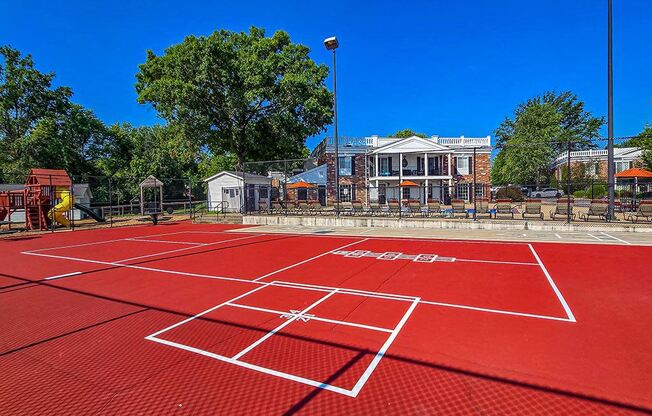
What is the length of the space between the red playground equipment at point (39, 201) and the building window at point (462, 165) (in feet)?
125

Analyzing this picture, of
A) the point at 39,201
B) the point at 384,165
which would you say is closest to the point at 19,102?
the point at 39,201

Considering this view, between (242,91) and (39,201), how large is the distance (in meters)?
16.6

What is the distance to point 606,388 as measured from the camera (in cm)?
329

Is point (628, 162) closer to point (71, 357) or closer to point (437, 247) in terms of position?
point (437, 247)

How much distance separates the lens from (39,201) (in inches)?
840

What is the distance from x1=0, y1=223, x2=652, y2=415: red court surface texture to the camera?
10.5ft

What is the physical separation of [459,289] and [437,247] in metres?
5.21

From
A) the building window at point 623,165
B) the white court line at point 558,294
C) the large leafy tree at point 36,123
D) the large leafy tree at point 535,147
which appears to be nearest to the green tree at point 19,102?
the large leafy tree at point 36,123

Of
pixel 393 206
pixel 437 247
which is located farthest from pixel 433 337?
pixel 393 206

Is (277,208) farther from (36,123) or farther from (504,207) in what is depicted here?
(36,123)

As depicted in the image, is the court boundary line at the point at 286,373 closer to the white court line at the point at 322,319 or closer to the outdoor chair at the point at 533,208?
the white court line at the point at 322,319

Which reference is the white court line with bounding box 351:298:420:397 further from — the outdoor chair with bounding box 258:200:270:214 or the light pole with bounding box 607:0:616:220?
the outdoor chair with bounding box 258:200:270:214

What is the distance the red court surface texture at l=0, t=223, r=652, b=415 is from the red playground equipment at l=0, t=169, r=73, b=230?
15.7m

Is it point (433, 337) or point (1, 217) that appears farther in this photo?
point (1, 217)
